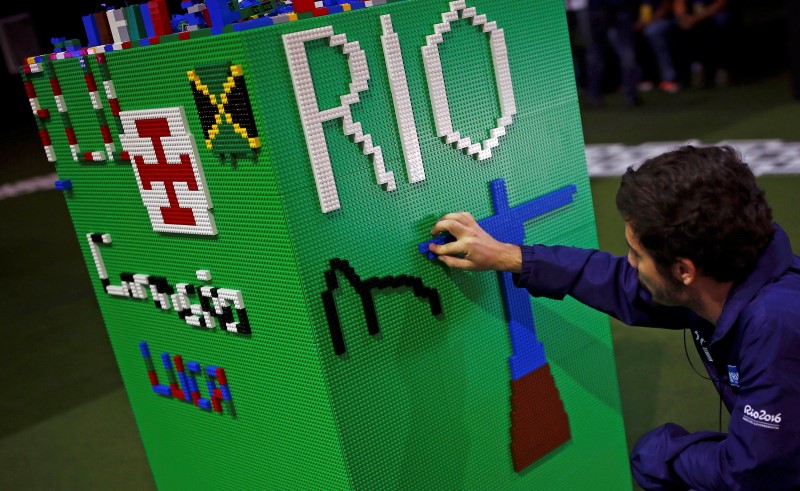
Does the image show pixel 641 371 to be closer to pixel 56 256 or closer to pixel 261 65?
pixel 261 65

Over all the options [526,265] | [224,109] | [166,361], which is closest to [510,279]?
[526,265]

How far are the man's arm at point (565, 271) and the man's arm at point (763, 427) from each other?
0.41m

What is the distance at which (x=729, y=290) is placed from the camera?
1.92 meters

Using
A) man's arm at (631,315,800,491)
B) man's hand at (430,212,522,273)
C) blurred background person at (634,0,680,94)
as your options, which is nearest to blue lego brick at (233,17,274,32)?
man's hand at (430,212,522,273)

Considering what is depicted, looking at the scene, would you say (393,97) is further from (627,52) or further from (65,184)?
(627,52)

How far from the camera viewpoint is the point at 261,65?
1.89 m

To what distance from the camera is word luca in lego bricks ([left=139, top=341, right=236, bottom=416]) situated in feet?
8.01

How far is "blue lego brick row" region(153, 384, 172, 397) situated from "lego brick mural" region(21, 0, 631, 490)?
24mm

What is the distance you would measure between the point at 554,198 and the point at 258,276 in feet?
2.85

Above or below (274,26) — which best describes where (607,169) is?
below

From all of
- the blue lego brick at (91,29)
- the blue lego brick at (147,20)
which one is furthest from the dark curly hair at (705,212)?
the blue lego brick at (91,29)

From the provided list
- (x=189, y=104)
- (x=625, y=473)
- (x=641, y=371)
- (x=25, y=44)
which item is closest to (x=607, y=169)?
(x=641, y=371)

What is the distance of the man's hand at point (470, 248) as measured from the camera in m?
2.23

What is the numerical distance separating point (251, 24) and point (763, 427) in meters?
1.32
